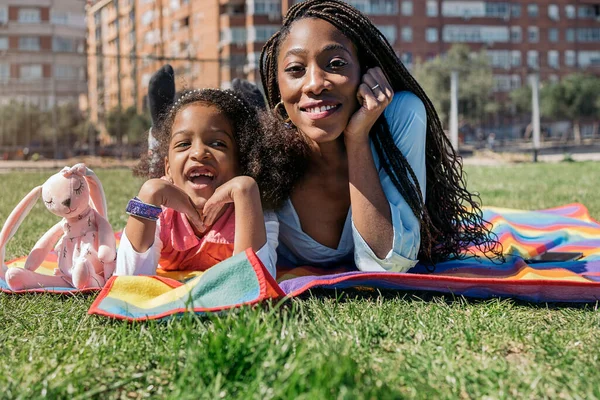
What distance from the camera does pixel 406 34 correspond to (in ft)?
178

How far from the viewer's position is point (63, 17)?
156 ft

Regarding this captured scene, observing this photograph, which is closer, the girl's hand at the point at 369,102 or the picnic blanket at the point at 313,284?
the picnic blanket at the point at 313,284

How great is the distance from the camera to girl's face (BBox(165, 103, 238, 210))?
313 cm

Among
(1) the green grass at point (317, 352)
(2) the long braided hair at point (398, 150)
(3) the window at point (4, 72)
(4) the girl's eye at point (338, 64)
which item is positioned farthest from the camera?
(3) the window at point (4, 72)

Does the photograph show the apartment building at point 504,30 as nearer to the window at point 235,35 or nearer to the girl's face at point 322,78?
the window at point 235,35

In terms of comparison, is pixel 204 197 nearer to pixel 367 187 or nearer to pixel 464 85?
pixel 367 187

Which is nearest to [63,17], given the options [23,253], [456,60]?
[456,60]

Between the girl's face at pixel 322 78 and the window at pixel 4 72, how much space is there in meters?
19.4

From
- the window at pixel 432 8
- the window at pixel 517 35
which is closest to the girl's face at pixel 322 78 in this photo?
the window at pixel 432 8

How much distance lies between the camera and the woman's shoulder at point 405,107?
10.3 ft

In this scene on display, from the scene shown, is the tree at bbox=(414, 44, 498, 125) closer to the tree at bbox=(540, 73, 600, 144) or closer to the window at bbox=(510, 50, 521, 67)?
the tree at bbox=(540, 73, 600, 144)

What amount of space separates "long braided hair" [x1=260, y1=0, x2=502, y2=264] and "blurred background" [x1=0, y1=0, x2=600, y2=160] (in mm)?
12421

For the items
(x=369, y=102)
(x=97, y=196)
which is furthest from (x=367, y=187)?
(x=97, y=196)

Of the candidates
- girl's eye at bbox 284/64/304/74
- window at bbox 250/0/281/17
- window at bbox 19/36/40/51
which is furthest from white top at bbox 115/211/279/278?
window at bbox 19/36/40/51
